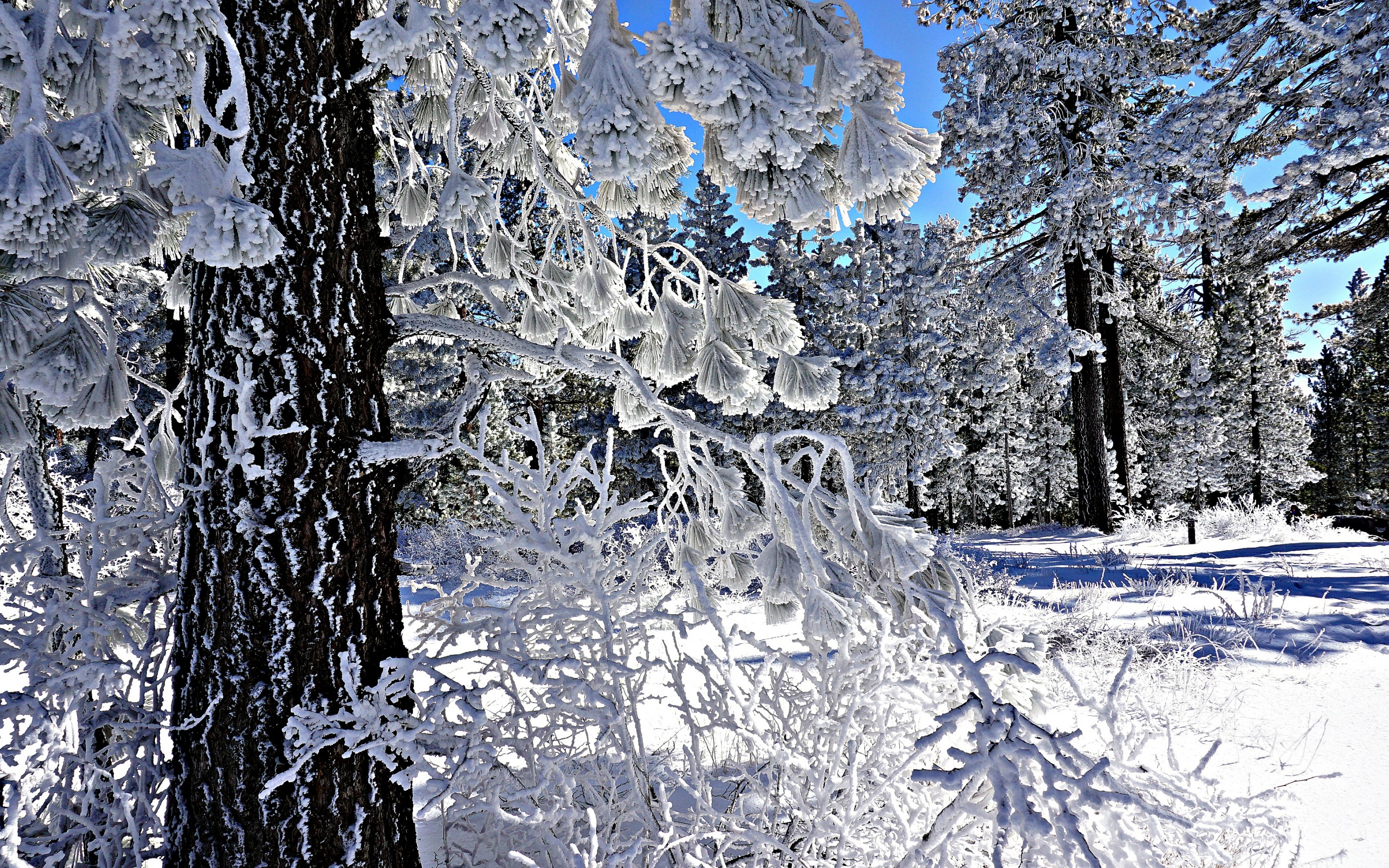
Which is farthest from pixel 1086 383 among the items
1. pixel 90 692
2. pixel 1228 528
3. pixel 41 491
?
pixel 41 491

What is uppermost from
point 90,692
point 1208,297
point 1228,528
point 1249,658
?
point 1208,297

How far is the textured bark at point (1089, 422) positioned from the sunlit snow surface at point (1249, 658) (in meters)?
3.44

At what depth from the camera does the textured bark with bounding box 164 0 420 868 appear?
1.97 metres

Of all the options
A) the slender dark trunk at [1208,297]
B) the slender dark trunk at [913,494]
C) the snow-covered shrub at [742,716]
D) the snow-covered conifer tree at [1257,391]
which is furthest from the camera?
the snow-covered conifer tree at [1257,391]

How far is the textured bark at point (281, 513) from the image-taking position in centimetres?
197

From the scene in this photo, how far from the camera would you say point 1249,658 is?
15.2 feet

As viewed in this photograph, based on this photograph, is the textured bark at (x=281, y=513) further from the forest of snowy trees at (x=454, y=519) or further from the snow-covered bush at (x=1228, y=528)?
the snow-covered bush at (x=1228, y=528)

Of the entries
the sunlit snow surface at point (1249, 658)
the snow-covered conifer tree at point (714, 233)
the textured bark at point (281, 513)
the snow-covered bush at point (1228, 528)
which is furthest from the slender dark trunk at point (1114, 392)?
the textured bark at point (281, 513)

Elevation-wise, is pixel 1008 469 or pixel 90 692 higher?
pixel 1008 469

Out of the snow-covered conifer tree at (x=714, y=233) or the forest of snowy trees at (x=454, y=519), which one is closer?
the forest of snowy trees at (x=454, y=519)

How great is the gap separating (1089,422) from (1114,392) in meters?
1.15

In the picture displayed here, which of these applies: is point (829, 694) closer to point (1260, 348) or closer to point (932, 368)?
point (932, 368)

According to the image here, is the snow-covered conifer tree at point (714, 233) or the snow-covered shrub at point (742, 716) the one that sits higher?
the snow-covered conifer tree at point (714, 233)

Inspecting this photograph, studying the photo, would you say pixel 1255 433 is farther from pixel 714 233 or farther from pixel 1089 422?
pixel 714 233
